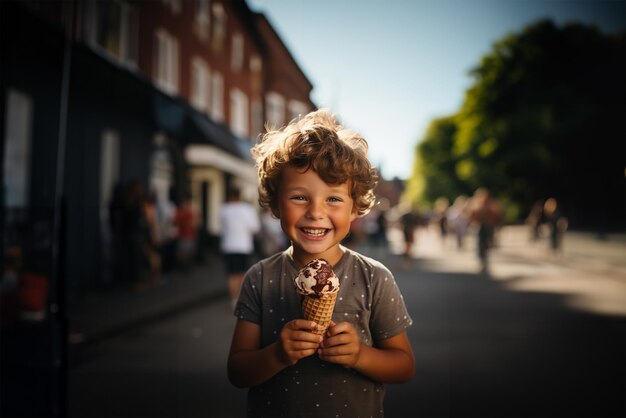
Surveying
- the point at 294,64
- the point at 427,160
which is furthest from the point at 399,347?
the point at 427,160

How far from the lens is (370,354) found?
5.18ft

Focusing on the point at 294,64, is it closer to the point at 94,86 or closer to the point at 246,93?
the point at 94,86

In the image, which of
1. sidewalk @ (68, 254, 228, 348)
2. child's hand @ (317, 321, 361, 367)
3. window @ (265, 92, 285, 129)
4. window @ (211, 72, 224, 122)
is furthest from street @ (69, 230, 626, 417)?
window @ (211, 72, 224, 122)

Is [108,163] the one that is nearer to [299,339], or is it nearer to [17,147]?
[17,147]

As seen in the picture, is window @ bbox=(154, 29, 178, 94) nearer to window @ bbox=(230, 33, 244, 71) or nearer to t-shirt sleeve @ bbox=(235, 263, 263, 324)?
window @ bbox=(230, 33, 244, 71)

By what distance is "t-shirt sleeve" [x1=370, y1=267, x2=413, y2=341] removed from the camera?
1.67 meters

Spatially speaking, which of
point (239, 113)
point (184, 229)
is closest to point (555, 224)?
point (184, 229)

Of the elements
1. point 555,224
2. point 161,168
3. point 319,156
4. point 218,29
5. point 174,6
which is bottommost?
point 319,156

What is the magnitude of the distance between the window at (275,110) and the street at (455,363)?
1017 millimetres

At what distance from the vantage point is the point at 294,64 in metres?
2.48

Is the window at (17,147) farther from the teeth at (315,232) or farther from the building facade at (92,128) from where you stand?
the teeth at (315,232)

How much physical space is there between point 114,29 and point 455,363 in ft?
35.0

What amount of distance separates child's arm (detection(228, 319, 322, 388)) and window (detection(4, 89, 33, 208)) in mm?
8491

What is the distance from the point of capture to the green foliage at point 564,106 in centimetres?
432
